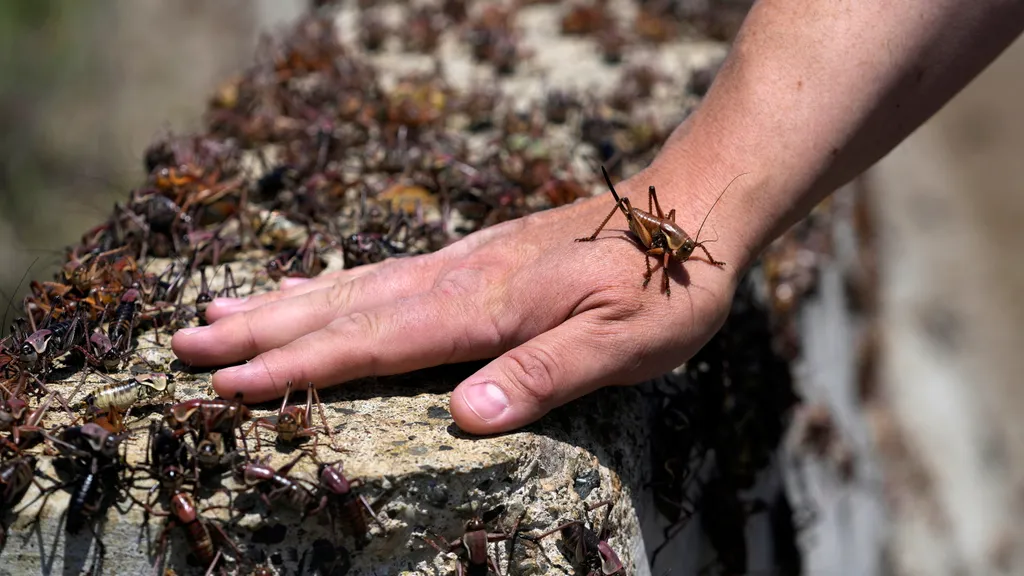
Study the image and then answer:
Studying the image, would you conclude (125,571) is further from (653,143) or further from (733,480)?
(653,143)

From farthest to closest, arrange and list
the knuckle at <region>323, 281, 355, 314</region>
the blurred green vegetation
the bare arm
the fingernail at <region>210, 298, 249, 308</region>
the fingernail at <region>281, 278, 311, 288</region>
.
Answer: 1. the blurred green vegetation
2. the fingernail at <region>281, 278, 311, 288</region>
3. the fingernail at <region>210, 298, 249, 308</region>
4. the knuckle at <region>323, 281, 355, 314</region>
5. the bare arm

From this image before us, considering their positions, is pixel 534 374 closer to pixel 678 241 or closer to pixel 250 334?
pixel 678 241

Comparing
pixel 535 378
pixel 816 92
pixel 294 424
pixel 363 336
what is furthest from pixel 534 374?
pixel 816 92

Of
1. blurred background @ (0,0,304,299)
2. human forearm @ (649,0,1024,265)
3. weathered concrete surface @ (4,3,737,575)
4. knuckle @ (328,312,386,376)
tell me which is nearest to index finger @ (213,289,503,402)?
knuckle @ (328,312,386,376)

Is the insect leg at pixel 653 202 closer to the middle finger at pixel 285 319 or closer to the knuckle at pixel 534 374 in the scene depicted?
the knuckle at pixel 534 374

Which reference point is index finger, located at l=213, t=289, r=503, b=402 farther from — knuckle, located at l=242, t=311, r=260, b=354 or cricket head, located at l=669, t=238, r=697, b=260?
cricket head, located at l=669, t=238, r=697, b=260

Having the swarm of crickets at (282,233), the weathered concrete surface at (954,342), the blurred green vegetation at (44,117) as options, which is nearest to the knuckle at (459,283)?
the swarm of crickets at (282,233)

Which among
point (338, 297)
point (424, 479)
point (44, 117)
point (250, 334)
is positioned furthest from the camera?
point (44, 117)
